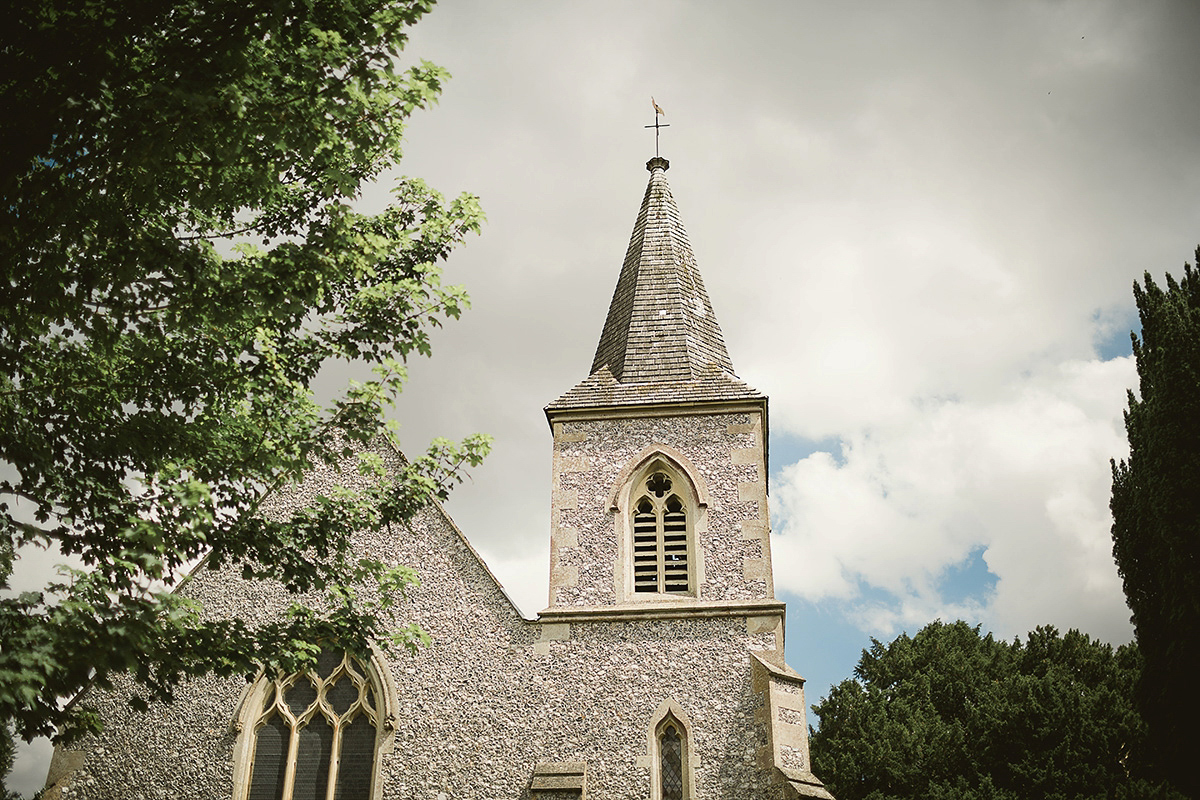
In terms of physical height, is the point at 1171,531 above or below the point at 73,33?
below

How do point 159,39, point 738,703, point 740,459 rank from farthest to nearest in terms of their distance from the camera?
point 740,459 < point 738,703 < point 159,39

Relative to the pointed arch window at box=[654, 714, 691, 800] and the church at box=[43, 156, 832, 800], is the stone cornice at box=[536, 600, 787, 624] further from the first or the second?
the pointed arch window at box=[654, 714, 691, 800]

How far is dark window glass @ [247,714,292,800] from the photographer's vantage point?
38.2 feet

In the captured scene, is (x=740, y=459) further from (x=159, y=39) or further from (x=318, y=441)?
(x=159, y=39)

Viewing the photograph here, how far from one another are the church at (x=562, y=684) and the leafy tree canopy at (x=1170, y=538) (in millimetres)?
5548

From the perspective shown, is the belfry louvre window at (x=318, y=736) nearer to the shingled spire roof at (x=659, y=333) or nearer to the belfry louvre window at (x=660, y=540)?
the belfry louvre window at (x=660, y=540)

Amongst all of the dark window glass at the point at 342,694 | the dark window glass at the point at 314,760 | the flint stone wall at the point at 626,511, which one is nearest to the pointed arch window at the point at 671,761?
the flint stone wall at the point at 626,511

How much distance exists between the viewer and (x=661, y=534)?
536 inches

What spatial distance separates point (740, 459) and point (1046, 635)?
19.6 metres

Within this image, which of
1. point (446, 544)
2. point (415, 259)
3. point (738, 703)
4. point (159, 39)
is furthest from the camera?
point (446, 544)

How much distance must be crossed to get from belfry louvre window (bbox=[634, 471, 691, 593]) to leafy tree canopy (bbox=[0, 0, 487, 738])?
17.8ft

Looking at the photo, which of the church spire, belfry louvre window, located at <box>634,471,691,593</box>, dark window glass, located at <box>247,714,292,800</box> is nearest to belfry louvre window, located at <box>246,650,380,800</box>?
dark window glass, located at <box>247,714,292,800</box>

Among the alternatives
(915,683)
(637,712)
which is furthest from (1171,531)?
(915,683)

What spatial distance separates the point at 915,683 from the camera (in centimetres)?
2836
